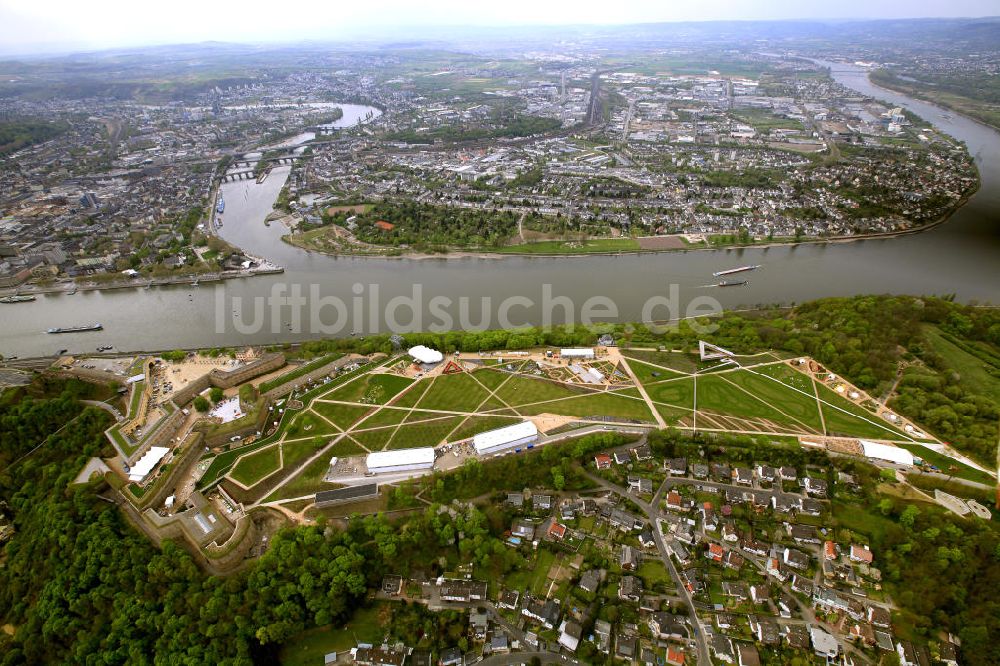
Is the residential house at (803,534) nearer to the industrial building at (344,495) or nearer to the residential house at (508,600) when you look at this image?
the residential house at (508,600)

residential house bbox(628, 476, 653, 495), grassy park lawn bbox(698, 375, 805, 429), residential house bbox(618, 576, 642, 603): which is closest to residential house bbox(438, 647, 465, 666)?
residential house bbox(618, 576, 642, 603)

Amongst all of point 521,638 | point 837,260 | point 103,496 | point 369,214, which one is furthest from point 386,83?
point 521,638

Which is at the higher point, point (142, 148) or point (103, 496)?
point (142, 148)

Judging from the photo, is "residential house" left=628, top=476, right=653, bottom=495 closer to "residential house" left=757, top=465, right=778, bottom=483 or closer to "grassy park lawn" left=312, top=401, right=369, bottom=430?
"residential house" left=757, top=465, right=778, bottom=483

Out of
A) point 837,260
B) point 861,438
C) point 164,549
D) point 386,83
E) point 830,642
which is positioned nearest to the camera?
point 830,642

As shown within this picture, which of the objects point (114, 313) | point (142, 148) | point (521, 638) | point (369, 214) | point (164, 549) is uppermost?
point (142, 148)

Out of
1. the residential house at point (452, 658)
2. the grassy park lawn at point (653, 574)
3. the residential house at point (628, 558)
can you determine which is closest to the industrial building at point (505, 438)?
the residential house at point (628, 558)

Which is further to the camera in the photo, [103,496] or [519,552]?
[103,496]

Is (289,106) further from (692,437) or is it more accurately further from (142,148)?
(692,437)
